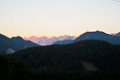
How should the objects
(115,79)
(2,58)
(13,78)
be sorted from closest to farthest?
(13,78) → (2,58) → (115,79)

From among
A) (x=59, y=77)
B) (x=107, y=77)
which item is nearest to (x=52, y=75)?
(x=59, y=77)

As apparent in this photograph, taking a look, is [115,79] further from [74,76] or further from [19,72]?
[19,72]

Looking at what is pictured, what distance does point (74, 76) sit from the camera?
159375 mm

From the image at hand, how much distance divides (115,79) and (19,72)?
81.0 meters

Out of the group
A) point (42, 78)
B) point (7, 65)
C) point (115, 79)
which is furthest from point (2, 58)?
point (115, 79)

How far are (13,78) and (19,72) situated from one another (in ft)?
9.39

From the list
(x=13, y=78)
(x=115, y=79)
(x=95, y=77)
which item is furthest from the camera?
(x=95, y=77)

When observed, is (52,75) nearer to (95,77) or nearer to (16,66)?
(95,77)

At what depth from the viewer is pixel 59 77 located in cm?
15475

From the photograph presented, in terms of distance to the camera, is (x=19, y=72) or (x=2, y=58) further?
(x=2, y=58)

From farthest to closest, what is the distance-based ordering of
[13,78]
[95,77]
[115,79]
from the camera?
[95,77] < [115,79] < [13,78]

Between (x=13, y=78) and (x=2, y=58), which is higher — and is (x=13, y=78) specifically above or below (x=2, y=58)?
below

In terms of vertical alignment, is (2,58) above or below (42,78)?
above

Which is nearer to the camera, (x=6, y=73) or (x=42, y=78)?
(x=6, y=73)
